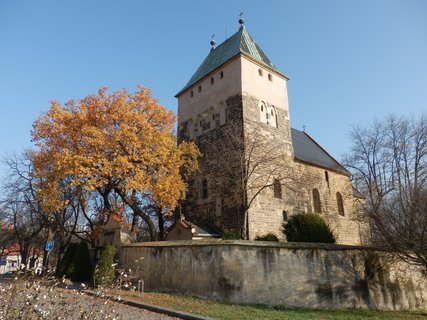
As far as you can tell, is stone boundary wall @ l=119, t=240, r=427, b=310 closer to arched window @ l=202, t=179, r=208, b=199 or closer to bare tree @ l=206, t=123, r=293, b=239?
bare tree @ l=206, t=123, r=293, b=239

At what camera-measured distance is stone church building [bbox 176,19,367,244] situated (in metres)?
19.7

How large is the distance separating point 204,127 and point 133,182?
933cm

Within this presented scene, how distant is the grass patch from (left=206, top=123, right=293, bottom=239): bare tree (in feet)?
22.6

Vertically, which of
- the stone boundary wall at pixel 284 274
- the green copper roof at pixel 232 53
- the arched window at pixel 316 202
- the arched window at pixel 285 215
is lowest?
the stone boundary wall at pixel 284 274

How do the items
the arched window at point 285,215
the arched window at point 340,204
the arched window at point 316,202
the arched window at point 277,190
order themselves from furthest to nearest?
the arched window at point 340,204 < the arched window at point 316,202 < the arched window at point 277,190 < the arched window at point 285,215

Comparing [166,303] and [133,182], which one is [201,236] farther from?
[166,303]

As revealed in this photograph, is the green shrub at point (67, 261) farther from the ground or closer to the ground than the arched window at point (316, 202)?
closer to the ground

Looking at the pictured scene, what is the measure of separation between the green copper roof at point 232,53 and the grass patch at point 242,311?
17134 mm

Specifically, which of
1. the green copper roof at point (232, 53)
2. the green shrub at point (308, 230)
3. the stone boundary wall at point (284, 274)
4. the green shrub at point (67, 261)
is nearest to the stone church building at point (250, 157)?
→ the green copper roof at point (232, 53)

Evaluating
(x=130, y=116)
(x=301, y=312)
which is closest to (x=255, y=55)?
(x=130, y=116)

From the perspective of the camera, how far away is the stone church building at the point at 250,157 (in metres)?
19.7

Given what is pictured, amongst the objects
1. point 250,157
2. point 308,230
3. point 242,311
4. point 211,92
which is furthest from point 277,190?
point 242,311

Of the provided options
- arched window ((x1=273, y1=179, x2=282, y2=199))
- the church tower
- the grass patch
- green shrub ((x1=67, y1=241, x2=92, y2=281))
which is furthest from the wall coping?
arched window ((x1=273, y1=179, x2=282, y2=199))

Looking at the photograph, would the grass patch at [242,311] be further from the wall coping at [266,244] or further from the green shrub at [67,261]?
the green shrub at [67,261]
